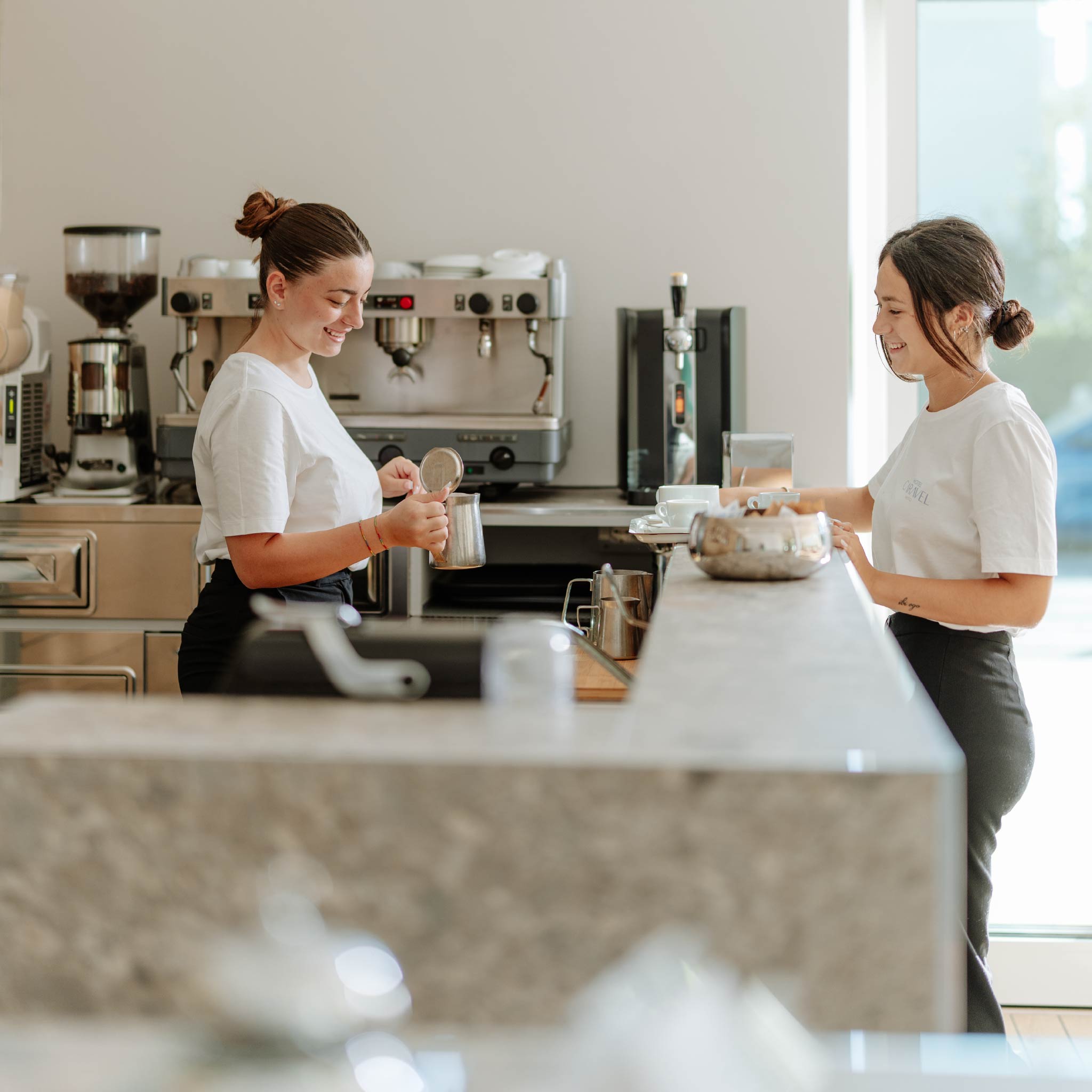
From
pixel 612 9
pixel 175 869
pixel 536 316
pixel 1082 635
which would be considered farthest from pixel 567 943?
pixel 612 9

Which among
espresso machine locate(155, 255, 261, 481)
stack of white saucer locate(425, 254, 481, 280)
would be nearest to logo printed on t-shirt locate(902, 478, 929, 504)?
stack of white saucer locate(425, 254, 481, 280)

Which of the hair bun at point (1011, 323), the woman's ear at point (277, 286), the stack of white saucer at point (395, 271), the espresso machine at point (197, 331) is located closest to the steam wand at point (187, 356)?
the espresso machine at point (197, 331)

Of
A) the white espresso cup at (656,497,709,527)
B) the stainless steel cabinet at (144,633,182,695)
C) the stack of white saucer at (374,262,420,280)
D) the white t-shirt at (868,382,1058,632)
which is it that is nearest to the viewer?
the white t-shirt at (868,382,1058,632)

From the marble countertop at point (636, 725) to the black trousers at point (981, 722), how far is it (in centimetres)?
93

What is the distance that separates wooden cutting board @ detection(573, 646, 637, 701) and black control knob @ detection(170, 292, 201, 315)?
1.33 metres

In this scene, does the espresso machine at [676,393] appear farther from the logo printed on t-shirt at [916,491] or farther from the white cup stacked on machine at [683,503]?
the logo printed on t-shirt at [916,491]

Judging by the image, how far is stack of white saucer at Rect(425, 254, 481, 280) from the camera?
2896 mm

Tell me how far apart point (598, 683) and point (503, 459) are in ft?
3.12

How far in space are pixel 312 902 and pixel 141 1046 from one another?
0.40 ft

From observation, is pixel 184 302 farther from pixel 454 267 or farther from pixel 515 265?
pixel 515 265

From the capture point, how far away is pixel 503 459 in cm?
280

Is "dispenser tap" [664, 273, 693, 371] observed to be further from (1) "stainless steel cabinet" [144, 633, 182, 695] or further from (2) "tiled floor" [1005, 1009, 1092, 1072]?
(2) "tiled floor" [1005, 1009, 1092, 1072]

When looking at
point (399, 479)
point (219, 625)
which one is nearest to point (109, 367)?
point (399, 479)

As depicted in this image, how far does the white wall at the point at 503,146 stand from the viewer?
10.3 feet
